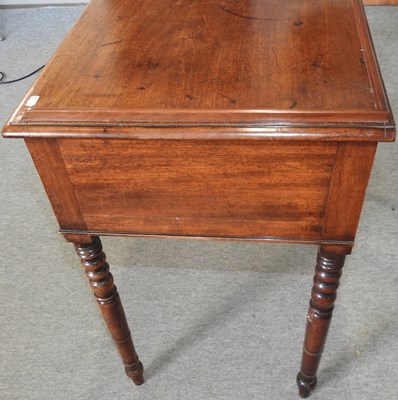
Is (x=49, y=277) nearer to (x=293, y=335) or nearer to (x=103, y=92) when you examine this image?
(x=293, y=335)

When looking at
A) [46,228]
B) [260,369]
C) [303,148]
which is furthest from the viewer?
[46,228]

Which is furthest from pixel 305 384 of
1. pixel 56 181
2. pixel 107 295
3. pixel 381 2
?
pixel 381 2

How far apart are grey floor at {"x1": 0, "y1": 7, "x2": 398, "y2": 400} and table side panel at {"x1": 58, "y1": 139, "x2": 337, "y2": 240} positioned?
50 centimetres

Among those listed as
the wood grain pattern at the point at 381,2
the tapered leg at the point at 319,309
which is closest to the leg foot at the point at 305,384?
the tapered leg at the point at 319,309

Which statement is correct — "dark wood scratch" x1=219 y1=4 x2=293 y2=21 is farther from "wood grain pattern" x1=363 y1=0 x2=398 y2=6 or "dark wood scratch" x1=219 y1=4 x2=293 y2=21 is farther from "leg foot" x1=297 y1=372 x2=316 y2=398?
"wood grain pattern" x1=363 y1=0 x2=398 y2=6

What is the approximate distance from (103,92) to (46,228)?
901 millimetres

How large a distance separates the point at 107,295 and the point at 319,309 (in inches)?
14.8

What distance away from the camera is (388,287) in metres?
1.30

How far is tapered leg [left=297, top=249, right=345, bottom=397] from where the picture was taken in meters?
0.81

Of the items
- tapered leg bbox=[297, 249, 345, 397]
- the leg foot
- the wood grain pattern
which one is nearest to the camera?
tapered leg bbox=[297, 249, 345, 397]

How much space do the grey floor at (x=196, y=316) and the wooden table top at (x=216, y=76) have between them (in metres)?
0.70

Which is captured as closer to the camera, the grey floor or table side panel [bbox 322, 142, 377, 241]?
table side panel [bbox 322, 142, 377, 241]

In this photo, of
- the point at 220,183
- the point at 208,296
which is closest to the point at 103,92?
the point at 220,183

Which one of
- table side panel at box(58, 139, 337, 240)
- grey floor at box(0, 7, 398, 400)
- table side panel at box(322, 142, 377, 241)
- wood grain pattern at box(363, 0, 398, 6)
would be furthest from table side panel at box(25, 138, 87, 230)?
wood grain pattern at box(363, 0, 398, 6)
